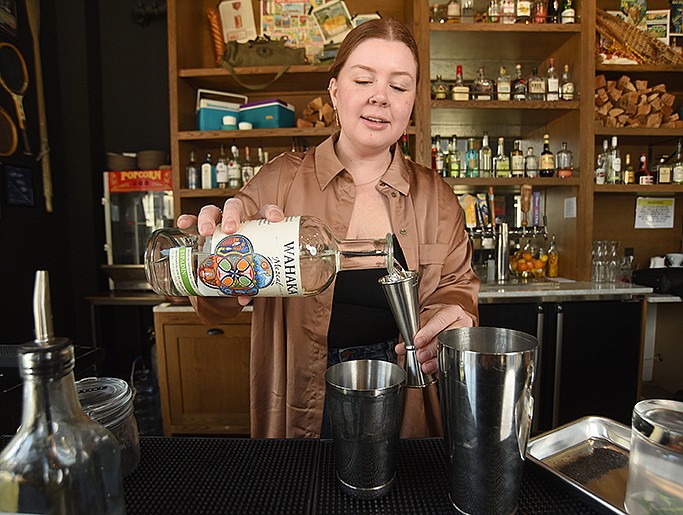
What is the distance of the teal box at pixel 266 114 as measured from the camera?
2.59 metres

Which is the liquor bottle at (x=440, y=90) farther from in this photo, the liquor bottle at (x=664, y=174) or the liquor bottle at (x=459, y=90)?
the liquor bottle at (x=664, y=174)

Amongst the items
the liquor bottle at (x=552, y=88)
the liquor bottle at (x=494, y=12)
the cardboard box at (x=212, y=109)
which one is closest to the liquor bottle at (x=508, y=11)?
the liquor bottle at (x=494, y=12)

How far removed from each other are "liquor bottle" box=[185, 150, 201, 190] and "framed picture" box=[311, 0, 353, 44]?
1123 mm

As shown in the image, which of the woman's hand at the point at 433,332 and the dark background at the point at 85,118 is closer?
the woman's hand at the point at 433,332

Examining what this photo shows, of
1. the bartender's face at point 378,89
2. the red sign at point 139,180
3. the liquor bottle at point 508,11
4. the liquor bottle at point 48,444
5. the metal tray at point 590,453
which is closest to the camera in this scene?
the liquor bottle at point 48,444

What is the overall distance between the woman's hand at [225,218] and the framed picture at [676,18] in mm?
3362

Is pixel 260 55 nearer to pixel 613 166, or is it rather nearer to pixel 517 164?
pixel 517 164

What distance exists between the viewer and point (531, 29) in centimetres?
245

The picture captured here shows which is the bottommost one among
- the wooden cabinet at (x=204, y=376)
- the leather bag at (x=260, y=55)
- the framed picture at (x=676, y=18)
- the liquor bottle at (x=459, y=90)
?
the wooden cabinet at (x=204, y=376)

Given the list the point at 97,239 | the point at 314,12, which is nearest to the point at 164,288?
the point at 314,12

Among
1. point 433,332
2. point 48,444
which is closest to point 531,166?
point 433,332

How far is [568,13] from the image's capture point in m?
2.51

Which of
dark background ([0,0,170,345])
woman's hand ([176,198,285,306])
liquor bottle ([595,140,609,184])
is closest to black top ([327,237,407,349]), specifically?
woman's hand ([176,198,285,306])

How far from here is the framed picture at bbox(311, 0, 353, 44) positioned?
2760 millimetres
